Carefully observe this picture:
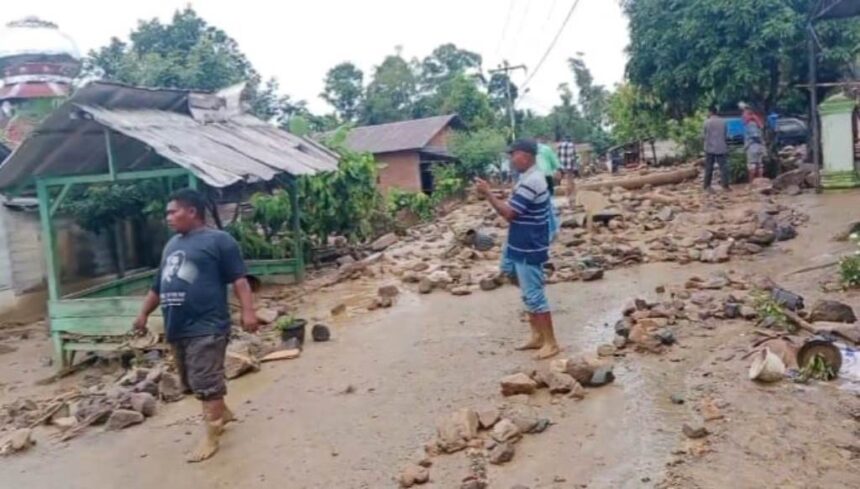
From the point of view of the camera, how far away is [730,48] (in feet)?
60.8

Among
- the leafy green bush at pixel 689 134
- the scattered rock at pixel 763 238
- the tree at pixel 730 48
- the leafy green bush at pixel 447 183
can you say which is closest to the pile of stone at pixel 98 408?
the scattered rock at pixel 763 238

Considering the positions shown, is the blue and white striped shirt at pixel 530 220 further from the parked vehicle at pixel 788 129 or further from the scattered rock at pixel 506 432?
the parked vehicle at pixel 788 129

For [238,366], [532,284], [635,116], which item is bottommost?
[238,366]

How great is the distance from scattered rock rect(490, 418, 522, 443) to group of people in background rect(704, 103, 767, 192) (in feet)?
42.4

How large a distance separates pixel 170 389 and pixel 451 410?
271cm

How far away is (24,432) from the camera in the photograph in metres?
6.19

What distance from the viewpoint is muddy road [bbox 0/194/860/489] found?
13.3 feet

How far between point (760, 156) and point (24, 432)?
50.3 ft

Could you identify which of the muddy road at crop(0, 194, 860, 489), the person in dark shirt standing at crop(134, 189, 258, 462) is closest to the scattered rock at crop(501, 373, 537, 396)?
the muddy road at crop(0, 194, 860, 489)

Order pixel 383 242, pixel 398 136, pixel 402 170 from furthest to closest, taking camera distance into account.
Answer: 1. pixel 398 136
2. pixel 402 170
3. pixel 383 242

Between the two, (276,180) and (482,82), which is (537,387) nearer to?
(276,180)

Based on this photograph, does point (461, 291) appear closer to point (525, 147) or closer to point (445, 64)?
point (525, 147)

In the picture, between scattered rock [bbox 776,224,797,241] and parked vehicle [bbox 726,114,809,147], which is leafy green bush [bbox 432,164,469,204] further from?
scattered rock [bbox 776,224,797,241]

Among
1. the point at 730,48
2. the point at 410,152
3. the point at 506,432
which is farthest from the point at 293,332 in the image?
the point at 410,152
